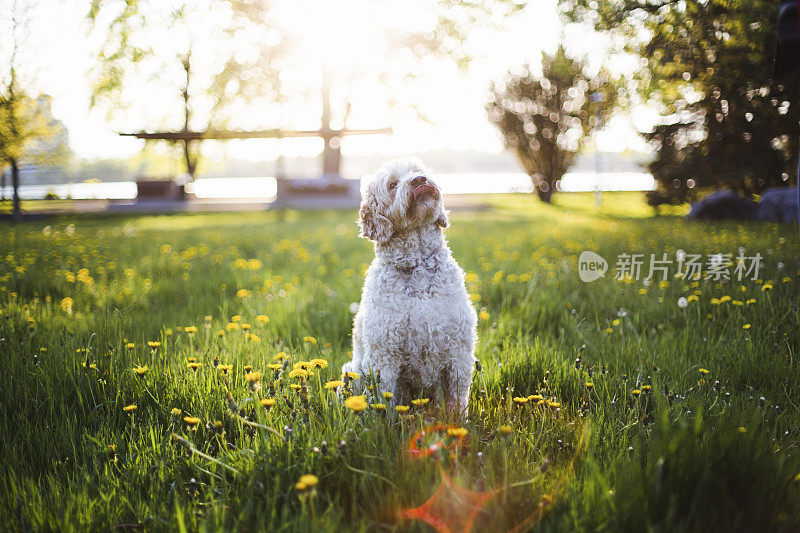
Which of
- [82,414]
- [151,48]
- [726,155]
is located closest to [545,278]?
[82,414]

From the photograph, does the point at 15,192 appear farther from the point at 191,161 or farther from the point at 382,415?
the point at 191,161

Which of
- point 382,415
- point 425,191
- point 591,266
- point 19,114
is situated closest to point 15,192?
point 19,114

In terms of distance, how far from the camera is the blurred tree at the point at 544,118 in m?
26.8

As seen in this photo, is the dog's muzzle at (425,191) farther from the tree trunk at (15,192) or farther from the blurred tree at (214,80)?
the blurred tree at (214,80)

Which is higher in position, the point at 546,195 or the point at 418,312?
the point at 546,195

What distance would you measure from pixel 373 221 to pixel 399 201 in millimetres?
273

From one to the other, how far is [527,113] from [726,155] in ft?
43.8

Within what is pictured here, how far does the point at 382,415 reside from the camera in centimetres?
238

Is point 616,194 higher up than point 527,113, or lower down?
lower down

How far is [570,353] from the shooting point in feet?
12.0

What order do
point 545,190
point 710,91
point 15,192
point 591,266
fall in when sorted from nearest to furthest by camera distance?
point 15,192 → point 591,266 → point 710,91 → point 545,190

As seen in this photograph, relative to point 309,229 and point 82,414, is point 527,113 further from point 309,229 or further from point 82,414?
point 82,414

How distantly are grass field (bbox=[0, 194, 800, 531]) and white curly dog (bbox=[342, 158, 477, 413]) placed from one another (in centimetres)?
25

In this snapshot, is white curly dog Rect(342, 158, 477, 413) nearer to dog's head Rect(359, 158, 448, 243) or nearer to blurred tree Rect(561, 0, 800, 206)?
dog's head Rect(359, 158, 448, 243)
